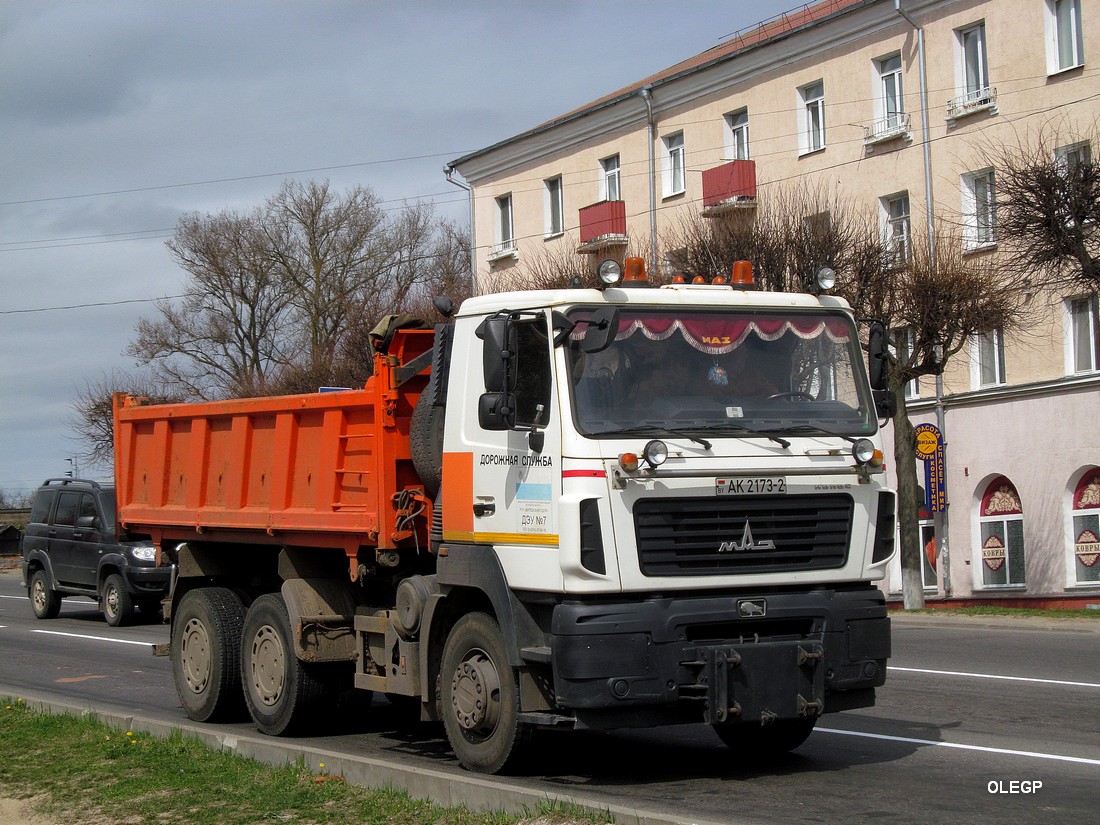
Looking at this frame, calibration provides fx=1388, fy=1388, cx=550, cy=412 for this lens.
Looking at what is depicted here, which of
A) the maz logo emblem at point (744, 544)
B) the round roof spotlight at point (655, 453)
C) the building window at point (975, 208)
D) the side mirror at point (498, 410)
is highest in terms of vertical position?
the building window at point (975, 208)

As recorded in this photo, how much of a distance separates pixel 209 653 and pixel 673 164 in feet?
94.1

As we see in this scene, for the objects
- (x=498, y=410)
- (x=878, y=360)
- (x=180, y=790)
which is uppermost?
(x=878, y=360)

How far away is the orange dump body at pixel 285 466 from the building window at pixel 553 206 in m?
29.6

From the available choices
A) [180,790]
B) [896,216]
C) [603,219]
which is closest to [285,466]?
[180,790]

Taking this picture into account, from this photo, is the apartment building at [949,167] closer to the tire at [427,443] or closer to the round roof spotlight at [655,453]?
the tire at [427,443]

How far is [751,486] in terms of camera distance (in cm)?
751

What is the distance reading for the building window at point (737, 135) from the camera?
1387 inches

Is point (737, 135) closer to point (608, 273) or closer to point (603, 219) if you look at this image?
point (603, 219)

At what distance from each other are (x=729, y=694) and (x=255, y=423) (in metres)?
4.69

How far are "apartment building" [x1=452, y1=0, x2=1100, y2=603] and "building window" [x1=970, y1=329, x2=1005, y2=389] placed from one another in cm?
4

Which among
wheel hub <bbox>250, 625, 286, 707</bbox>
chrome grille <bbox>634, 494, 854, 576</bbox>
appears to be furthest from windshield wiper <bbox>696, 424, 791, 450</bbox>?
wheel hub <bbox>250, 625, 286, 707</bbox>

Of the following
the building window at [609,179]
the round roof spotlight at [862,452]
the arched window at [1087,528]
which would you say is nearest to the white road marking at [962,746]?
the round roof spotlight at [862,452]

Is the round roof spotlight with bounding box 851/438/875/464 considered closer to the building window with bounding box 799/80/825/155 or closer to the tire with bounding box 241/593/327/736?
the tire with bounding box 241/593/327/736

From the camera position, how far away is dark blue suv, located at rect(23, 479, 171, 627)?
21406mm
